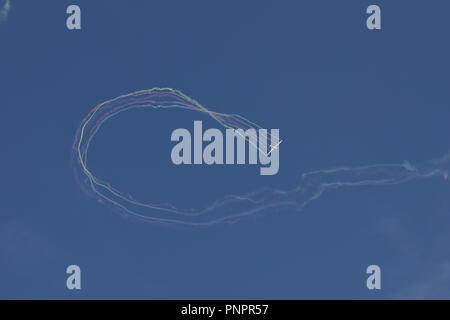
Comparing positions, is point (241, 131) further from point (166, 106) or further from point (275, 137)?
point (166, 106)

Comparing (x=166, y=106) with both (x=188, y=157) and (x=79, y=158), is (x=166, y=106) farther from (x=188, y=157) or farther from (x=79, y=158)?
(x=79, y=158)

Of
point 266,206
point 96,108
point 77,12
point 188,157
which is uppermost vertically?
point 77,12

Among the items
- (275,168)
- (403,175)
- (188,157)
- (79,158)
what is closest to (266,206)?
(275,168)

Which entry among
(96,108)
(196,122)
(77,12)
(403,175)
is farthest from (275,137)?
(77,12)

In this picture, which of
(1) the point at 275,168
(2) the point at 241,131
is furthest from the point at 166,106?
(1) the point at 275,168

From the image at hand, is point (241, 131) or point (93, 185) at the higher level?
point (241, 131)

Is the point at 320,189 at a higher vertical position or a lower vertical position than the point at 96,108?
lower
